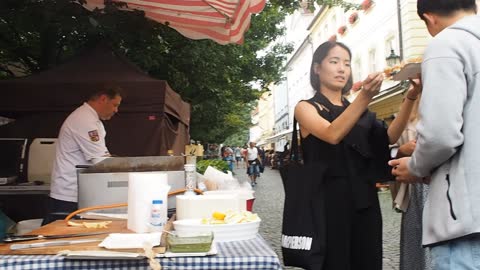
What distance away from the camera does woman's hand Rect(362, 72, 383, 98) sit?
1.99 m

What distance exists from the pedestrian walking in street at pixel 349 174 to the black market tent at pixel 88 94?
3927 mm

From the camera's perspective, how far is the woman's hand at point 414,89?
225cm

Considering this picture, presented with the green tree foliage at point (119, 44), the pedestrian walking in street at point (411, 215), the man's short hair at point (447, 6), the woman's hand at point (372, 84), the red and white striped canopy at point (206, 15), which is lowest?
the pedestrian walking in street at point (411, 215)

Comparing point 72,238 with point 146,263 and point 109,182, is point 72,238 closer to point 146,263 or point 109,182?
point 146,263

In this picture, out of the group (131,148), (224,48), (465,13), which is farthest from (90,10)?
(465,13)

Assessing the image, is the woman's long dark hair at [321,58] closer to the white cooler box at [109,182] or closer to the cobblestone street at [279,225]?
the white cooler box at [109,182]

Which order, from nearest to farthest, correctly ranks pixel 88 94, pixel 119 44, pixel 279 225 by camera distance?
pixel 88 94 < pixel 119 44 < pixel 279 225

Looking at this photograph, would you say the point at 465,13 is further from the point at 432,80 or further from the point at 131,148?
the point at 131,148

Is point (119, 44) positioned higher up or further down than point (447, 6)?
higher up

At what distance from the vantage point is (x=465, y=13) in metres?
1.67

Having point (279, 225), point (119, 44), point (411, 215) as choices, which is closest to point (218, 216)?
point (411, 215)

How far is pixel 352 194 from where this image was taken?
222 cm

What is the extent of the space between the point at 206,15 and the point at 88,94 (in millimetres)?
2037

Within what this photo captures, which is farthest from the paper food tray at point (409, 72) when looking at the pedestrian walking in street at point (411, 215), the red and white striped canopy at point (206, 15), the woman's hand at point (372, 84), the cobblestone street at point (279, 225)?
the red and white striped canopy at point (206, 15)
